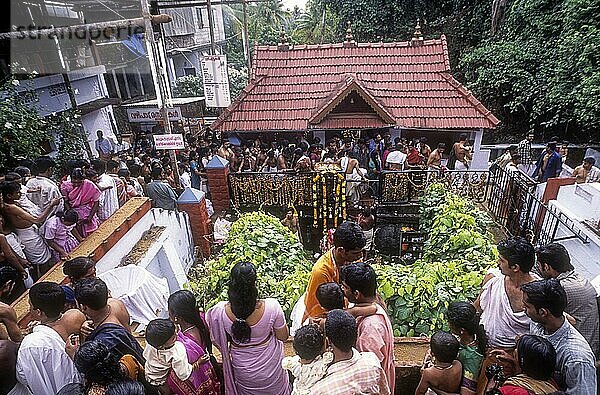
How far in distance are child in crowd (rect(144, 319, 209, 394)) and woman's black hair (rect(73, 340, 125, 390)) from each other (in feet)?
0.68

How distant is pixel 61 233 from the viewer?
17.0 ft

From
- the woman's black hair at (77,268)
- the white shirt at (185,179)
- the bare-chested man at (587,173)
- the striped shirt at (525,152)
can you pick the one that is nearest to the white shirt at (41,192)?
the woman's black hair at (77,268)

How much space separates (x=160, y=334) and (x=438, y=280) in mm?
3096

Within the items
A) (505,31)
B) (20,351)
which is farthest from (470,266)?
(505,31)

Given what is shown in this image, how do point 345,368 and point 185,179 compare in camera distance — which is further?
point 185,179

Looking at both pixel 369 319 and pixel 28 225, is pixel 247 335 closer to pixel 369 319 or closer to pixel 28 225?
pixel 369 319

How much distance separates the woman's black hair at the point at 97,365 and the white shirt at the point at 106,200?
3.75 metres

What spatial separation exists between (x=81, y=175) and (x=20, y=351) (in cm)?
290

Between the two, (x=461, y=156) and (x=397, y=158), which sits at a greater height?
(x=397, y=158)

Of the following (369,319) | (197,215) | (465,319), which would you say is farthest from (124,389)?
(197,215)

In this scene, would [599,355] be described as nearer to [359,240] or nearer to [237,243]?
[359,240]

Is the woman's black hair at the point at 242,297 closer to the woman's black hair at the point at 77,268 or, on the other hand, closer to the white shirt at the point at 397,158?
the woman's black hair at the point at 77,268

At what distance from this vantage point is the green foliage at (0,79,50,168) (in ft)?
20.2

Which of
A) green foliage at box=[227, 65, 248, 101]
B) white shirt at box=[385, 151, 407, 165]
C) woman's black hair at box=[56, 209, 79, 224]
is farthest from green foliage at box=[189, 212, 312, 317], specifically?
green foliage at box=[227, 65, 248, 101]
